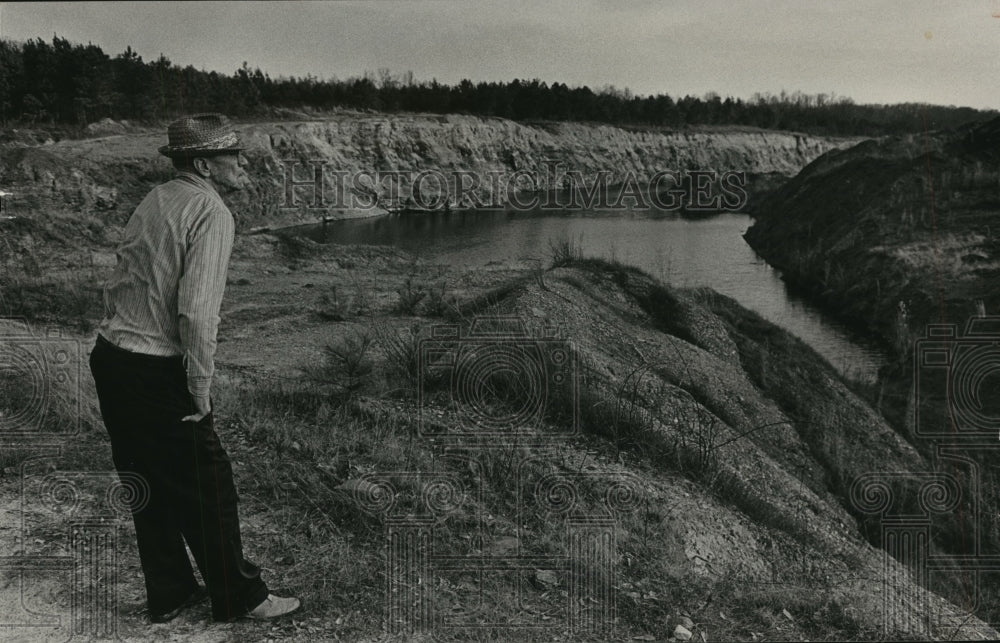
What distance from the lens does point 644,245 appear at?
26.4m

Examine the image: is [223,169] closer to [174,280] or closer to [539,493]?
[174,280]

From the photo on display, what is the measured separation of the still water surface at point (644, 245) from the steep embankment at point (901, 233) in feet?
2.86

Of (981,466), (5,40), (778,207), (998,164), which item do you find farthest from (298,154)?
(981,466)

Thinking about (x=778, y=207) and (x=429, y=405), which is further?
(x=778, y=207)

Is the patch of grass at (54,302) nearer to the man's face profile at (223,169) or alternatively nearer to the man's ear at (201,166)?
the man's face profile at (223,169)

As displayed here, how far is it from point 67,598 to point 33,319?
6.68m

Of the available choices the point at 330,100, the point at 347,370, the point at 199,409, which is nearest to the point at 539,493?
the point at 347,370

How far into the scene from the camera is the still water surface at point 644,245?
17609 mm

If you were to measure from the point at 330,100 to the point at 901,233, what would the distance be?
37.2 metres

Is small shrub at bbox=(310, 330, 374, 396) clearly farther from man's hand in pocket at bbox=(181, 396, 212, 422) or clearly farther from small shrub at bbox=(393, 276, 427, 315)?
small shrub at bbox=(393, 276, 427, 315)

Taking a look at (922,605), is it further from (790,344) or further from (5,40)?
(5,40)

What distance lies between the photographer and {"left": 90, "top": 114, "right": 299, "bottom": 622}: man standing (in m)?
2.84

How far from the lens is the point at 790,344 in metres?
12.2

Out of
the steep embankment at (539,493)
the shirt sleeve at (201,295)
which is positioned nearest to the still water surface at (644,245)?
the steep embankment at (539,493)
